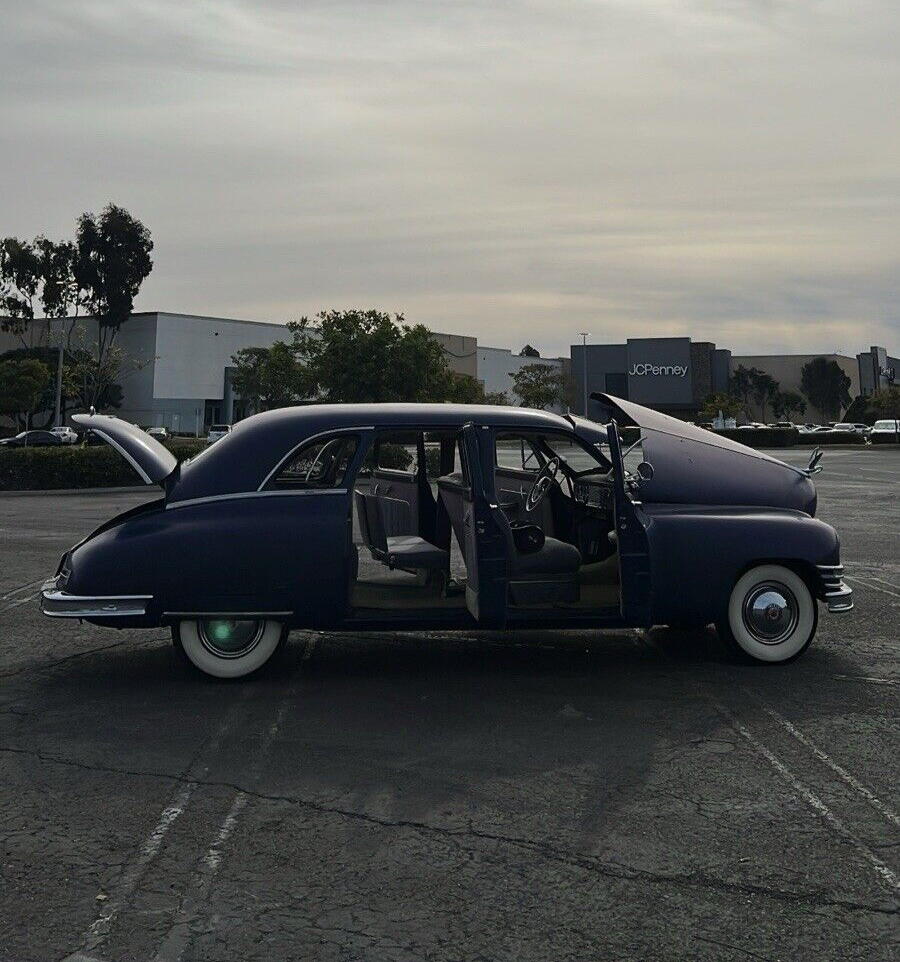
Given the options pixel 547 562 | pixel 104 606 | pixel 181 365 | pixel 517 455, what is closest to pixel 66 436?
pixel 181 365

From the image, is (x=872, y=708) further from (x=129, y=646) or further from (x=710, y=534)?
(x=129, y=646)

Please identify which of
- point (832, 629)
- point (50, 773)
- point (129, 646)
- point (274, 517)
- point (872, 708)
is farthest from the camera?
point (832, 629)

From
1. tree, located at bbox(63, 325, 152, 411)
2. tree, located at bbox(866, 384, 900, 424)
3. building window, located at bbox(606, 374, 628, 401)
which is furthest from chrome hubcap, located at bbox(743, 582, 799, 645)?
building window, located at bbox(606, 374, 628, 401)

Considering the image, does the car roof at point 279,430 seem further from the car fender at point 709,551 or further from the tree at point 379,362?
the tree at point 379,362

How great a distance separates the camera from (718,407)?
11131cm

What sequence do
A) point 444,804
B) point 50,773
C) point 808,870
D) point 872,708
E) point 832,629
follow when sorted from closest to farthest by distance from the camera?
point 808,870
point 444,804
point 50,773
point 872,708
point 832,629

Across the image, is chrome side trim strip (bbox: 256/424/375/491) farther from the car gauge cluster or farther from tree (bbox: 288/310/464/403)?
tree (bbox: 288/310/464/403)

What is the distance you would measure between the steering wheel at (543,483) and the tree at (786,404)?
123m

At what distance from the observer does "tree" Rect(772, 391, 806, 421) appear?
126 m

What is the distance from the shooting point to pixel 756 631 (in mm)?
7898

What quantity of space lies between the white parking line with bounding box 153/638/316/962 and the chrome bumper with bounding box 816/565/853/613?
13.1 feet

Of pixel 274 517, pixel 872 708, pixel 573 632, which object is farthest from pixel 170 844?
pixel 573 632

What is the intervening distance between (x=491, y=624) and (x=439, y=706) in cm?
70

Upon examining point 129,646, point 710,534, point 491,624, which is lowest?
point 129,646
